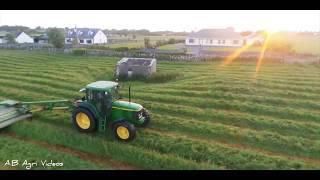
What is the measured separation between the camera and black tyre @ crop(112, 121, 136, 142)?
14484 millimetres

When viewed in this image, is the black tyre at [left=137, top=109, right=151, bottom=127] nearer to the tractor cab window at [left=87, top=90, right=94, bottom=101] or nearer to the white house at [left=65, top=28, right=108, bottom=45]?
the tractor cab window at [left=87, top=90, right=94, bottom=101]

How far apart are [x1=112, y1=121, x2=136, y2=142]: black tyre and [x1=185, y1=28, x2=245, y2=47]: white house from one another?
60.3m

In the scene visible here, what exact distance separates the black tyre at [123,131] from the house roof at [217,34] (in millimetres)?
61963

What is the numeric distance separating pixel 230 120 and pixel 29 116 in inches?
406

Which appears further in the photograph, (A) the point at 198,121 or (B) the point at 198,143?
(A) the point at 198,121

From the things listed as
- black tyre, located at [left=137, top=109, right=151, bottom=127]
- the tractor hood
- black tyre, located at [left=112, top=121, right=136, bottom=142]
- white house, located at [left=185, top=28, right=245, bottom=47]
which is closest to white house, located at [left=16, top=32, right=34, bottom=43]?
white house, located at [left=185, top=28, right=245, bottom=47]

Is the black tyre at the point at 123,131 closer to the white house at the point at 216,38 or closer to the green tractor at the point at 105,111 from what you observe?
the green tractor at the point at 105,111

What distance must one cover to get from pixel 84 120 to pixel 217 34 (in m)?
62.3

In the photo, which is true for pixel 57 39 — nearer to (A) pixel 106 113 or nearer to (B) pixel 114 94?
(B) pixel 114 94

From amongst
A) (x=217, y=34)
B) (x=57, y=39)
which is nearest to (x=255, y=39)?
(x=217, y=34)
